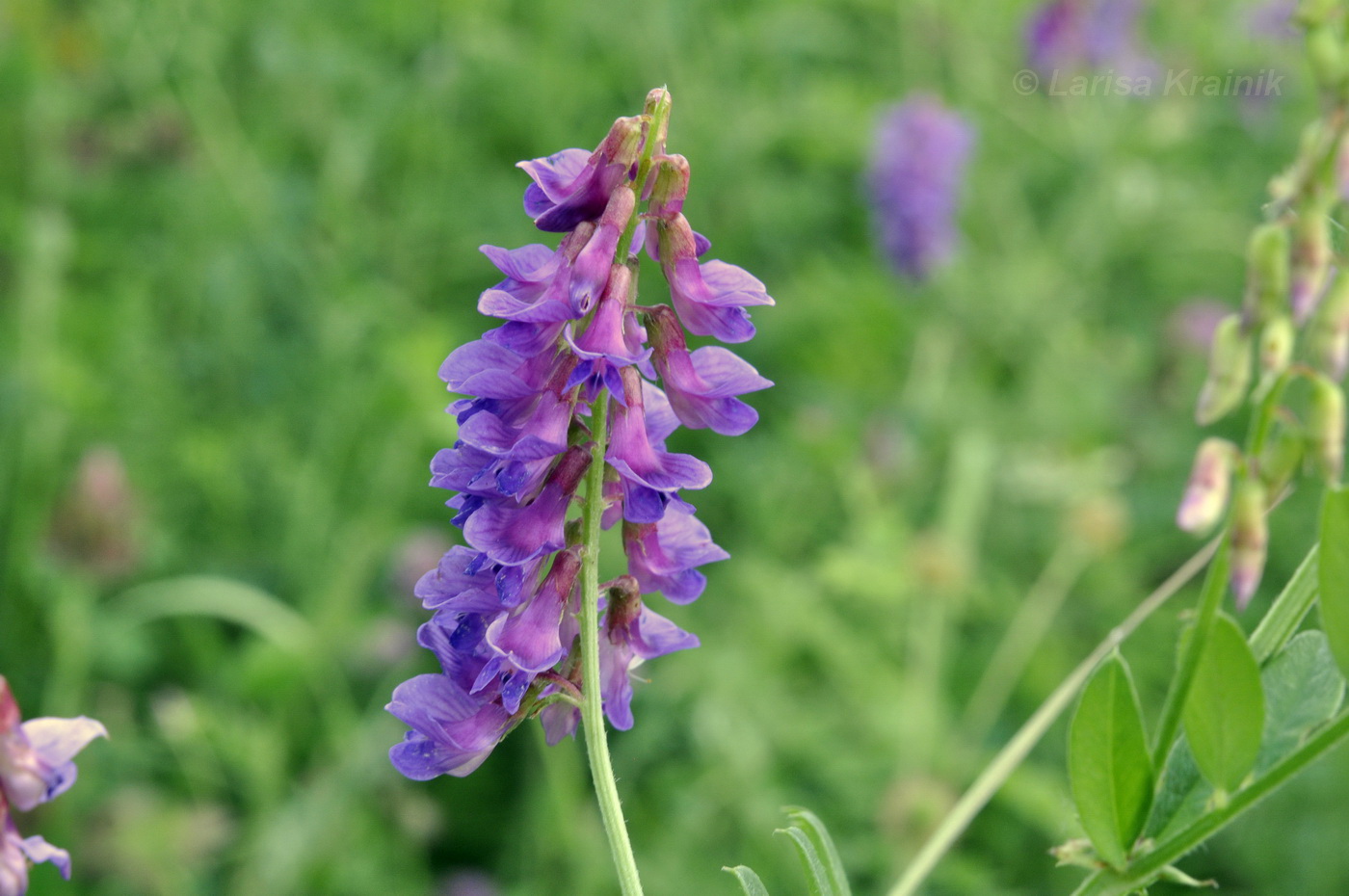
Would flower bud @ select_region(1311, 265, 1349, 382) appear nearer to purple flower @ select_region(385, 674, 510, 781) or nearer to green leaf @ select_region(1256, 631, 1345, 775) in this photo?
green leaf @ select_region(1256, 631, 1345, 775)

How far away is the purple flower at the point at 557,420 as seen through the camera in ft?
2.88

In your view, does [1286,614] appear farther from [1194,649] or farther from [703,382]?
[703,382]

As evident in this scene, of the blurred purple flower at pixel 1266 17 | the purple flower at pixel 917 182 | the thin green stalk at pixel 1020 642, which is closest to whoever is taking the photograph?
the thin green stalk at pixel 1020 642

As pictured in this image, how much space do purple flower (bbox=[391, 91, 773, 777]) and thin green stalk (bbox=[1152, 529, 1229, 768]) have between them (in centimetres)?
30

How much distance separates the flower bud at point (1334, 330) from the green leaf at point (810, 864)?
1.49ft

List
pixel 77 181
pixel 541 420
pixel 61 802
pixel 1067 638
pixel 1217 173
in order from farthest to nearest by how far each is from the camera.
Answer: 1. pixel 1217 173
2. pixel 77 181
3. pixel 1067 638
4. pixel 61 802
5. pixel 541 420

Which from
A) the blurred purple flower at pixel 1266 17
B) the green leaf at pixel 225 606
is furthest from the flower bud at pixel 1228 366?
the blurred purple flower at pixel 1266 17

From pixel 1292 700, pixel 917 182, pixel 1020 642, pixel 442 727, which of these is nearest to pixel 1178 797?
pixel 1292 700

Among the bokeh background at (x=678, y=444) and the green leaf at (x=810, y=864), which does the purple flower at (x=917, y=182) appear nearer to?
the bokeh background at (x=678, y=444)

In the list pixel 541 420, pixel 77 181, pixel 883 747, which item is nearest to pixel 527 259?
pixel 541 420

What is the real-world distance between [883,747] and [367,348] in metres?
1.89

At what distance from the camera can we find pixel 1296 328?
0.81 meters

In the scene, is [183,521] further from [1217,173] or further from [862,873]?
[1217,173]

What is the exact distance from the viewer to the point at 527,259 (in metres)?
0.94
